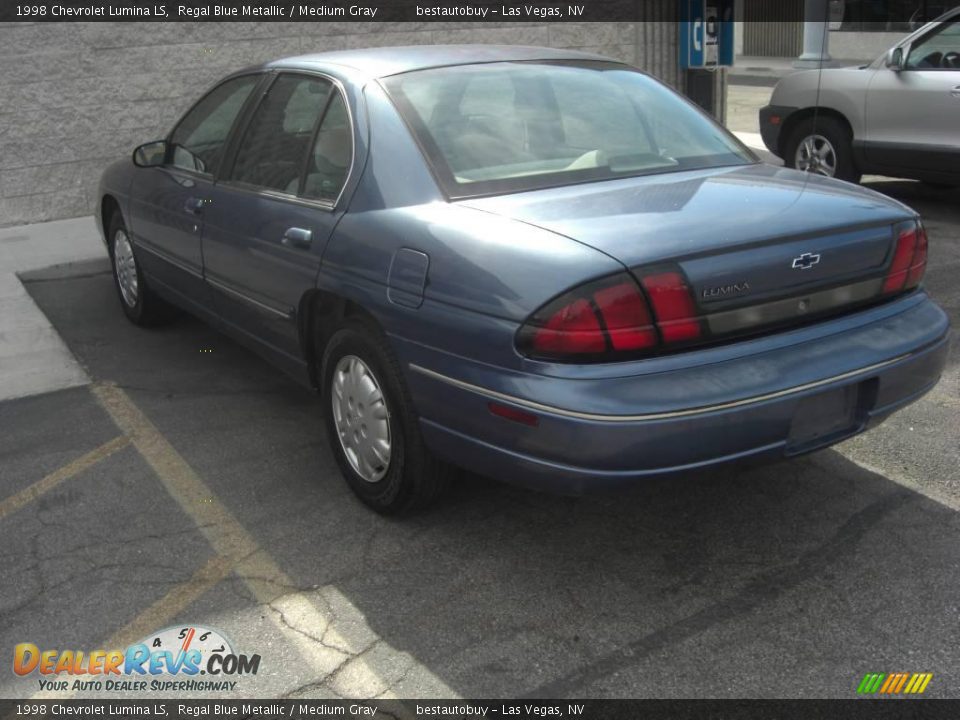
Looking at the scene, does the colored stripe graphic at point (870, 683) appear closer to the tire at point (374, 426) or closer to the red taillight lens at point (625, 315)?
the red taillight lens at point (625, 315)

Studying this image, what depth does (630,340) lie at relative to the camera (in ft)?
9.62

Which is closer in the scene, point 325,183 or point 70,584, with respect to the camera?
point 70,584

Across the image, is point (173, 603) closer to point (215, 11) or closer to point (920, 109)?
point (920, 109)

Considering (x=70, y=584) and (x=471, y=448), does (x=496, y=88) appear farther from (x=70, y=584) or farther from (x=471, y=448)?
(x=70, y=584)

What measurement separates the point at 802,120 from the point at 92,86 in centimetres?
627

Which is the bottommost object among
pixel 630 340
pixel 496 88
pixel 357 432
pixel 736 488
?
pixel 736 488

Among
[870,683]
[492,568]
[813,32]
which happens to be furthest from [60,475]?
[813,32]

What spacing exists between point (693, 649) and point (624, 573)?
47 centimetres

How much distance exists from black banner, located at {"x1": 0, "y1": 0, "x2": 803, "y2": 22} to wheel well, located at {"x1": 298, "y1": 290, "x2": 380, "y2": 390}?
259 inches

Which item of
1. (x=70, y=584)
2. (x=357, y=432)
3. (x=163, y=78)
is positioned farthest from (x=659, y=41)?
(x=70, y=584)

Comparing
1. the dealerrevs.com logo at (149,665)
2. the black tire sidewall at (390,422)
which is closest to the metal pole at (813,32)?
the black tire sidewall at (390,422)

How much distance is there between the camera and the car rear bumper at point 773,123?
942 cm

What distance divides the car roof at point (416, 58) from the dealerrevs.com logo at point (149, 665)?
2.10 m

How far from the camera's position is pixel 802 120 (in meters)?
9.29
